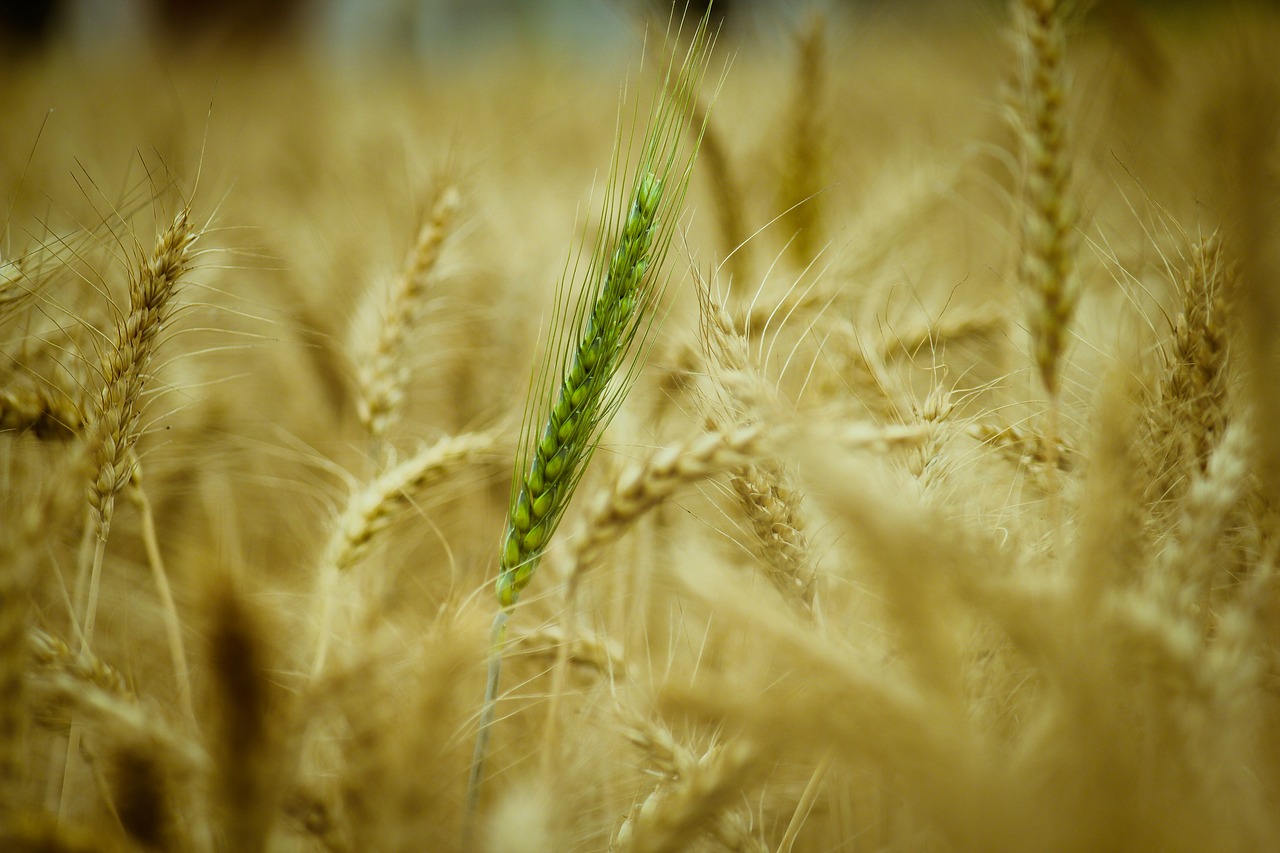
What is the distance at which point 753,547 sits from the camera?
2.88 feet

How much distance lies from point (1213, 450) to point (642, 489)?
23.9 inches

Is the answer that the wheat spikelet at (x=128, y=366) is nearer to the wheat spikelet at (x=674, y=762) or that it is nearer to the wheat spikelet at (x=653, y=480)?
the wheat spikelet at (x=653, y=480)

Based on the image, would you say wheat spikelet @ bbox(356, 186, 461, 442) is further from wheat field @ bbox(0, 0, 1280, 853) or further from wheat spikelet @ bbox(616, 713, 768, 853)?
wheat spikelet @ bbox(616, 713, 768, 853)

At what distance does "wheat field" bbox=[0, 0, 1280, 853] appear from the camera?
1.53 feet

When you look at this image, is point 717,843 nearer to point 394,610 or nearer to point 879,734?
point 879,734

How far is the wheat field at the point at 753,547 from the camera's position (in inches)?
18.4

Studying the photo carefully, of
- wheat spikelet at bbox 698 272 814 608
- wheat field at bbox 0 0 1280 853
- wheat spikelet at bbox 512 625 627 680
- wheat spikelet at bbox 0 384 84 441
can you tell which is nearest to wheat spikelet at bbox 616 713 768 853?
wheat field at bbox 0 0 1280 853

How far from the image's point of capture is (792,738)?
467 millimetres

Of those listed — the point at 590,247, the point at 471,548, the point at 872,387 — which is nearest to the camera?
the point at 872,387

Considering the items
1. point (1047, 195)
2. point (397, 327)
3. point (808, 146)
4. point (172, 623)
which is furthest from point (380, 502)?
point (808, 146)

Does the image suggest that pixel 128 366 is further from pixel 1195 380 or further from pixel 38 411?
pixel 1195 380

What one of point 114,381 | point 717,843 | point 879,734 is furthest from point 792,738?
point 114,381

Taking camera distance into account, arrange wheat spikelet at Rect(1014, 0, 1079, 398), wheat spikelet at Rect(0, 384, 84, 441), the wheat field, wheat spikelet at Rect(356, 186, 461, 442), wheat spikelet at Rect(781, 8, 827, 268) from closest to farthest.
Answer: the wheat field → wheat spikelet at Rect(1014, 0, 1079, 398) → wheat spikelet at Rect(0, 384, 84, 441) → wheat spikelet at Rect(356, 186, 461, 442) → wheat spikelet at Rect(781, 8, 827, 268)

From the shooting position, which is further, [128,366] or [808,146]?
[808,146]
